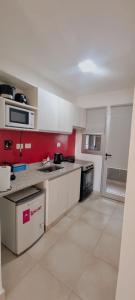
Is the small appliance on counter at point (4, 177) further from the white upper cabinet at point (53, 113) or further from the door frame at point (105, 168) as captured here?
the door frame at point (105, 168)

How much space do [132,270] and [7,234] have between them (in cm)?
143

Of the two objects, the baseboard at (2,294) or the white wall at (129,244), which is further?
the baseboard at (2,294)

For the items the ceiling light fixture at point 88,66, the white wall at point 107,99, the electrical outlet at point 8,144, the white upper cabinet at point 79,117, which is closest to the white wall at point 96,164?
the white upper cabinet at point 79,117

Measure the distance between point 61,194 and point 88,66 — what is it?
2.03 meters

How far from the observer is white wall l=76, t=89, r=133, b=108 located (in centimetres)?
288

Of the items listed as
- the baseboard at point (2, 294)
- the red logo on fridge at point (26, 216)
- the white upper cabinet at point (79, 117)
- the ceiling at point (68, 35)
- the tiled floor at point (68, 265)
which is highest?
the ceiling at point (68, 35)

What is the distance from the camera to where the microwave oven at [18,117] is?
1613 mm

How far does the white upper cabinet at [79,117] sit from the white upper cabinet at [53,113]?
21 centimetres

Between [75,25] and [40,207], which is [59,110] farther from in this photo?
[40,207]

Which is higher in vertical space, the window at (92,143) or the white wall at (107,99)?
the white wall at (107,99)

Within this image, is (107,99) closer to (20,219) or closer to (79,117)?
(79,117)

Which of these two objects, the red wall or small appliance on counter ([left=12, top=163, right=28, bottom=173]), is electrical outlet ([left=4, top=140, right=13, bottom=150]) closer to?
the red wall

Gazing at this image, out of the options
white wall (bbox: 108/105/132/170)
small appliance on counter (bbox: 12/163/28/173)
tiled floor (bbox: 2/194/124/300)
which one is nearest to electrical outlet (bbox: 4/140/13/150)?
small appliance on counter (bbox: 12/163/28/173)

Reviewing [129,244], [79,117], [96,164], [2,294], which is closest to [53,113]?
[79,117]
